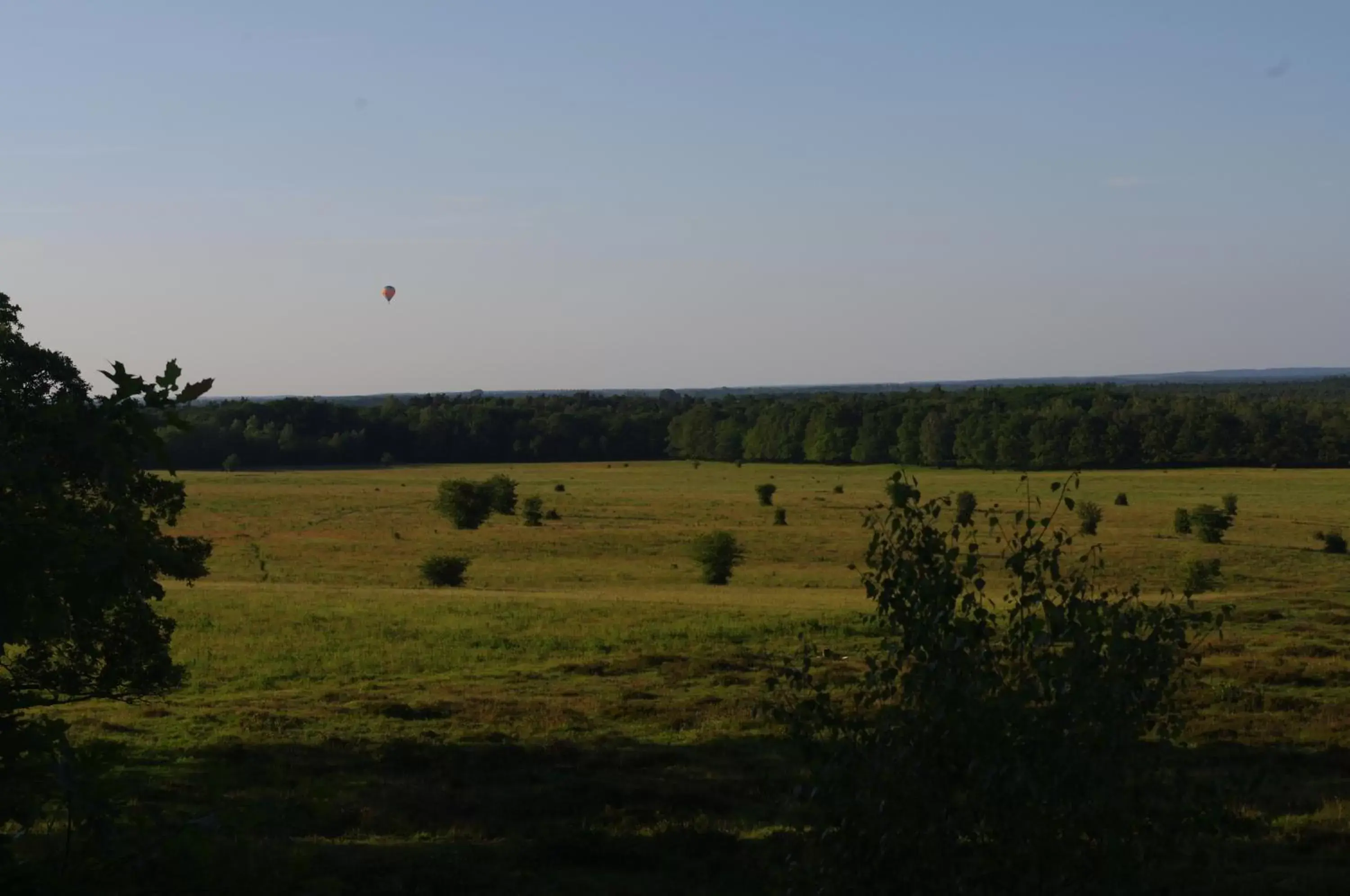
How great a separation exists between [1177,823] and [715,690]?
21.0 meters

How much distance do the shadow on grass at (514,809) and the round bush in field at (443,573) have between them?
31331 millimetres

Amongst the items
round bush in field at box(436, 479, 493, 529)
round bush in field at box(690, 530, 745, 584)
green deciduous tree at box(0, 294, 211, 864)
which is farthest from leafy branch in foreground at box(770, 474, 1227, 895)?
round bush in field at box(436, 479, 493, 529)

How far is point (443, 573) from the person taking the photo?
53.5m

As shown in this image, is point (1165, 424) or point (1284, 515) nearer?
point (1284, 515)

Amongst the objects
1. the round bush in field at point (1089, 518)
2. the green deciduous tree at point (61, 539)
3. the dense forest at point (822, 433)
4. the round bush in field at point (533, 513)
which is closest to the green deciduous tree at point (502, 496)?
the round bush in field at point (533, 513)

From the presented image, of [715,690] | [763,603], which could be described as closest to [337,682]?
[715,690]

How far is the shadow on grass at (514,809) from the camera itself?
14.1 metres

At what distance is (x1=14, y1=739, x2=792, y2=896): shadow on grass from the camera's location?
557 inches

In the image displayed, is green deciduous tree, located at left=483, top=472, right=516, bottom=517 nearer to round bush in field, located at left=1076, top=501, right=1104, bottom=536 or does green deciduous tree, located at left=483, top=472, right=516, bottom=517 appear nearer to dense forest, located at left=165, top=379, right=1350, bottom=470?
round bush in field, located at left=1076, top=501, right=1104, bottom=536

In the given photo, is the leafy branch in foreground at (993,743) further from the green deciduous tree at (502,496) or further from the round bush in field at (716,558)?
the green deciduous tree at (502,496)

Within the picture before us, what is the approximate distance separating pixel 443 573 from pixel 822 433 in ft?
394

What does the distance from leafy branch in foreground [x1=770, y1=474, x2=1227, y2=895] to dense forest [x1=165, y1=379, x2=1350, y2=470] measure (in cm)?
13244

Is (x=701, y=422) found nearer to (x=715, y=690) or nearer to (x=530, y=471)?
(x=530, y=471)

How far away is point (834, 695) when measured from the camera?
2505 centimetres
